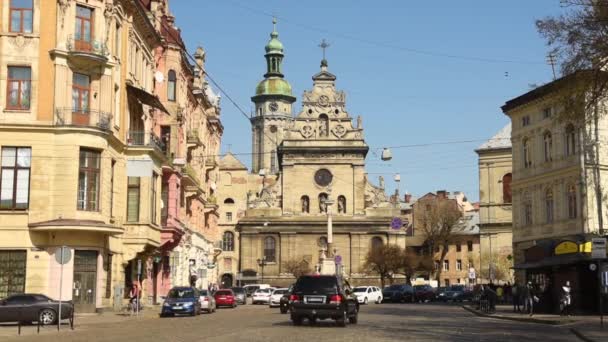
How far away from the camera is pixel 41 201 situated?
38562 mm

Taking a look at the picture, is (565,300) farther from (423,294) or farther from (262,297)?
(423,294)

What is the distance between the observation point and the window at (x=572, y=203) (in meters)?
51.7

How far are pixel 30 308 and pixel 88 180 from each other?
322 inches

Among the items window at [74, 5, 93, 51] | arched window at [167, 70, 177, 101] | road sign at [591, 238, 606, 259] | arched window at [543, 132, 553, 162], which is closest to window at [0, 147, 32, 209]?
window at [74, 5, 93, 51]

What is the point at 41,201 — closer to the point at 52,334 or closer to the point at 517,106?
the point at 52,334

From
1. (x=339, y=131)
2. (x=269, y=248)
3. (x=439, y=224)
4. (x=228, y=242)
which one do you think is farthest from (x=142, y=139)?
(x=228, y=242)

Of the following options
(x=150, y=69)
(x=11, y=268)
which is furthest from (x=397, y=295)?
(x=11, y=268)

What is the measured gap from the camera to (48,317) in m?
33.3

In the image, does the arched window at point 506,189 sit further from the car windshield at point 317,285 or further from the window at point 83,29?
the car windshield at point 317,285

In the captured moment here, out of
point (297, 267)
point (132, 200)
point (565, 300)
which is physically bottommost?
point (565, 300)

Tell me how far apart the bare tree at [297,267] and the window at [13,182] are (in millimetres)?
74029

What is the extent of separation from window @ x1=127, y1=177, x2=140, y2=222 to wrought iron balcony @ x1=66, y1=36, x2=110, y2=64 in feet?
25.9

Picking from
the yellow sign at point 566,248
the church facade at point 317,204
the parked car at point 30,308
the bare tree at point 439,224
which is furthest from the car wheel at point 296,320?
the bare tree at point 439,224

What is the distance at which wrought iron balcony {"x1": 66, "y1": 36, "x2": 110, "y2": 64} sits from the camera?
1558 inches
